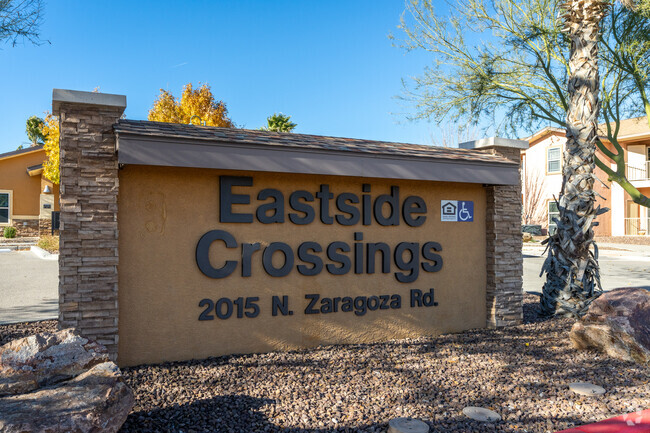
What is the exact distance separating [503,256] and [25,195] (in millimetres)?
26768

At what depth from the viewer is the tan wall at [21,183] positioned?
84.4 feet

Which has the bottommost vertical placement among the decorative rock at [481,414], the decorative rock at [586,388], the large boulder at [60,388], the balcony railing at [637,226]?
the decorative rock at [481,414]

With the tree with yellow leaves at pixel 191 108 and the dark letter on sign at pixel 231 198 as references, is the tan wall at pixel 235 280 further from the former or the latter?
the tree with yellow leaves at pixel 191 108

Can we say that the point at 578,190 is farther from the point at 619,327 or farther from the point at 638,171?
the point at 638,171

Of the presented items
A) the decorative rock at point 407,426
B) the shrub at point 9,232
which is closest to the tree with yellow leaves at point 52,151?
the shrub at point 9,232

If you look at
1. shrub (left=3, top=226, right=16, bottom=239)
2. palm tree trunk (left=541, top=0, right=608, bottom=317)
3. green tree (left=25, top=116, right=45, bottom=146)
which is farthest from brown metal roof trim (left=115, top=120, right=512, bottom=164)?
green tree (left=25, top=116, right=45, bottom=146)

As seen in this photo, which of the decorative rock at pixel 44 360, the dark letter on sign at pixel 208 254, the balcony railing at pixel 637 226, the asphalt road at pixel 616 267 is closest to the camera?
the decorative rock at pixel 44 360

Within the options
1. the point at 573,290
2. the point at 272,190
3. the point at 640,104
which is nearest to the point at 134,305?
the point at 272,190

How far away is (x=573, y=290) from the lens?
7.66 meters

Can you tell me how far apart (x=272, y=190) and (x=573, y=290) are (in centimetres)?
515

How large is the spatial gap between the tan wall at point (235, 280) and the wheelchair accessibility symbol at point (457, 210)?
3.6 inches

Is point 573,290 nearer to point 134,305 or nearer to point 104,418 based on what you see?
point 134,305

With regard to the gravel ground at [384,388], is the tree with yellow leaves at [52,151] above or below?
above

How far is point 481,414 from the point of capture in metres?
4.11
